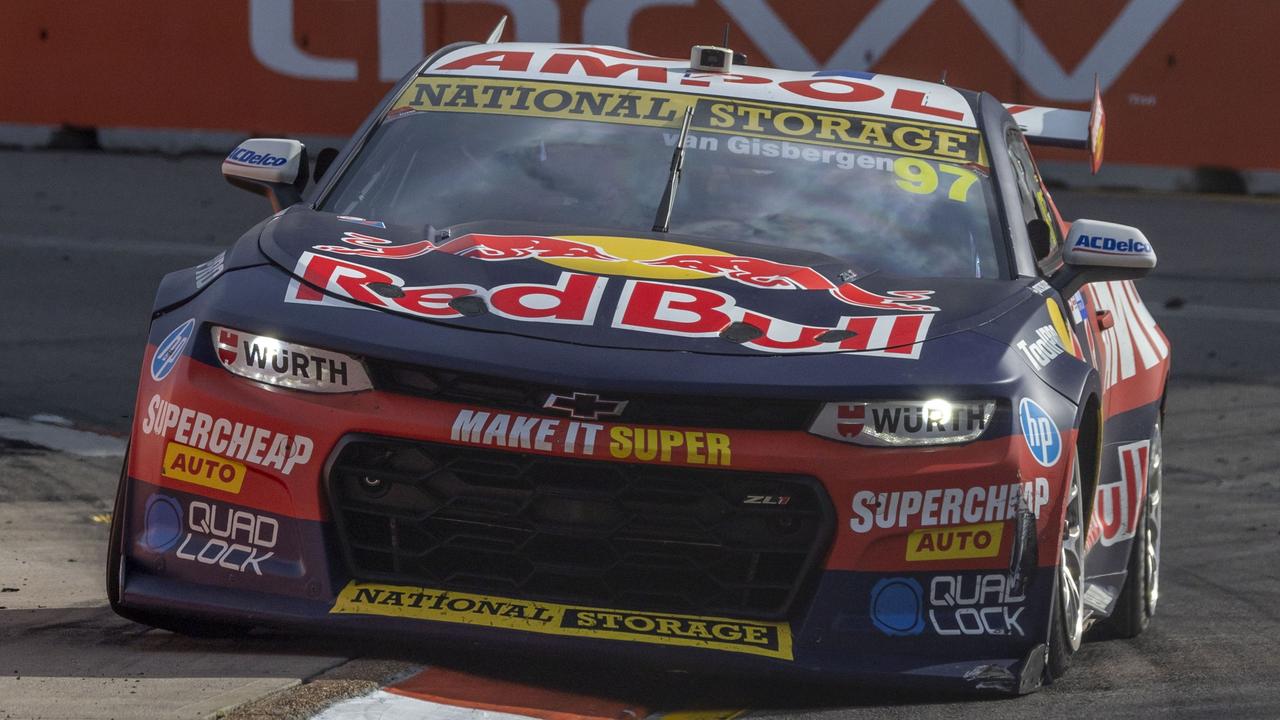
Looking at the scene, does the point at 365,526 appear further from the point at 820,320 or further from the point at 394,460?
the point at 820,320

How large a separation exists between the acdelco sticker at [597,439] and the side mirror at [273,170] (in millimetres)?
1524

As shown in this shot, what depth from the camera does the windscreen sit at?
17.5ft

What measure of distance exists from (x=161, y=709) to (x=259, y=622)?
48 centimetres

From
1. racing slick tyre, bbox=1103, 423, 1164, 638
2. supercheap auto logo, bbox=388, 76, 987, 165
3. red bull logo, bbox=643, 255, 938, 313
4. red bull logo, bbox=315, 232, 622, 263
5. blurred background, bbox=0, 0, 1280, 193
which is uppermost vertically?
supercheap auto logo, bbox=388, 76, 987, 165

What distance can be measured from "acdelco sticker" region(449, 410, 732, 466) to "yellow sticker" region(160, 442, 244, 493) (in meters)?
0.49

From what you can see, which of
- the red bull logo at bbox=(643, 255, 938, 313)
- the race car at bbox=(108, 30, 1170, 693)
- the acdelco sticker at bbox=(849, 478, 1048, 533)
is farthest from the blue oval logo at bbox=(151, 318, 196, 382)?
the acdelco sticker at bbox=(849, 478, 1048, 533)

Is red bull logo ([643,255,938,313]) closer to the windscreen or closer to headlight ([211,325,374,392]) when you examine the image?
the windscreen

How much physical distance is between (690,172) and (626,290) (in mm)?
1056

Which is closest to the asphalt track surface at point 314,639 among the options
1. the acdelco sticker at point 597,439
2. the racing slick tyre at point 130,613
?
the racing slick tyre at point 130,613

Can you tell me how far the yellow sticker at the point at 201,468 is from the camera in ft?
14.5

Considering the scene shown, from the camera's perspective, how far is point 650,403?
4.28 meters

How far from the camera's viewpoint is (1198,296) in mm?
12359

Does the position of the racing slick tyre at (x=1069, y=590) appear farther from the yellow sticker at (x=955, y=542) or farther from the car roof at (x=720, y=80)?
→ the car roof at (x=720, y=80)

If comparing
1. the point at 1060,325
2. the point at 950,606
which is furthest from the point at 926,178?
the point at 950,606
